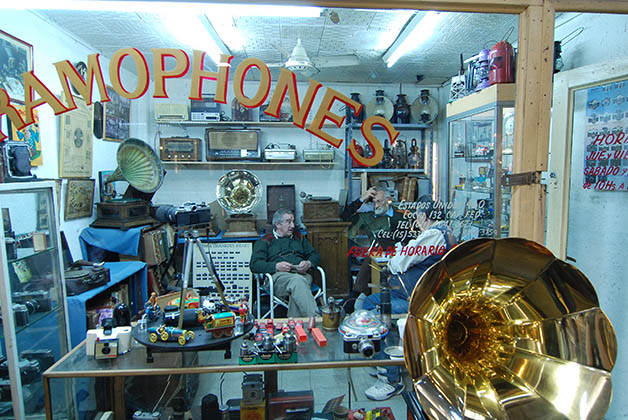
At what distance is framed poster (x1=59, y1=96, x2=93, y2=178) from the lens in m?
2.64

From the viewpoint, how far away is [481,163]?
2.82 metres

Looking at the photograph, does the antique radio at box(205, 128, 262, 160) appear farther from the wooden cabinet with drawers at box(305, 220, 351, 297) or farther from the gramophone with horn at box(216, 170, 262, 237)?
the wooden cabinet with drawers at box(305, 220, 351, 297)

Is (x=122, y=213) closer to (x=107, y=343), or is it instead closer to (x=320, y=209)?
(x=107, y=343)

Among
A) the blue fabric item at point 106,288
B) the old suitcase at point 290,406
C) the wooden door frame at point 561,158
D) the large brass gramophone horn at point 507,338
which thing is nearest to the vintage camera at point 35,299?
the blue fabric item at point 106,288

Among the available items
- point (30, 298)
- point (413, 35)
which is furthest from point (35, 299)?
point (413, 35)

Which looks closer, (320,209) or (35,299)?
(35,299)

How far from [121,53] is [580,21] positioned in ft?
9.06

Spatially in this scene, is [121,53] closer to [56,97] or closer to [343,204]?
[56,97]

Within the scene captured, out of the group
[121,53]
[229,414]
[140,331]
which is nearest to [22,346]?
[140,331]

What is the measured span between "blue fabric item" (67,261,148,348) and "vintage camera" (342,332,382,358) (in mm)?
1757

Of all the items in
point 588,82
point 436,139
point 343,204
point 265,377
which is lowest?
point 265,377

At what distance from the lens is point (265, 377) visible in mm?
1864

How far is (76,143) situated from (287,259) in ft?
5.91

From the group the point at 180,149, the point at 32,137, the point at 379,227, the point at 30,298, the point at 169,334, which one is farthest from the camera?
the point at 180,149
